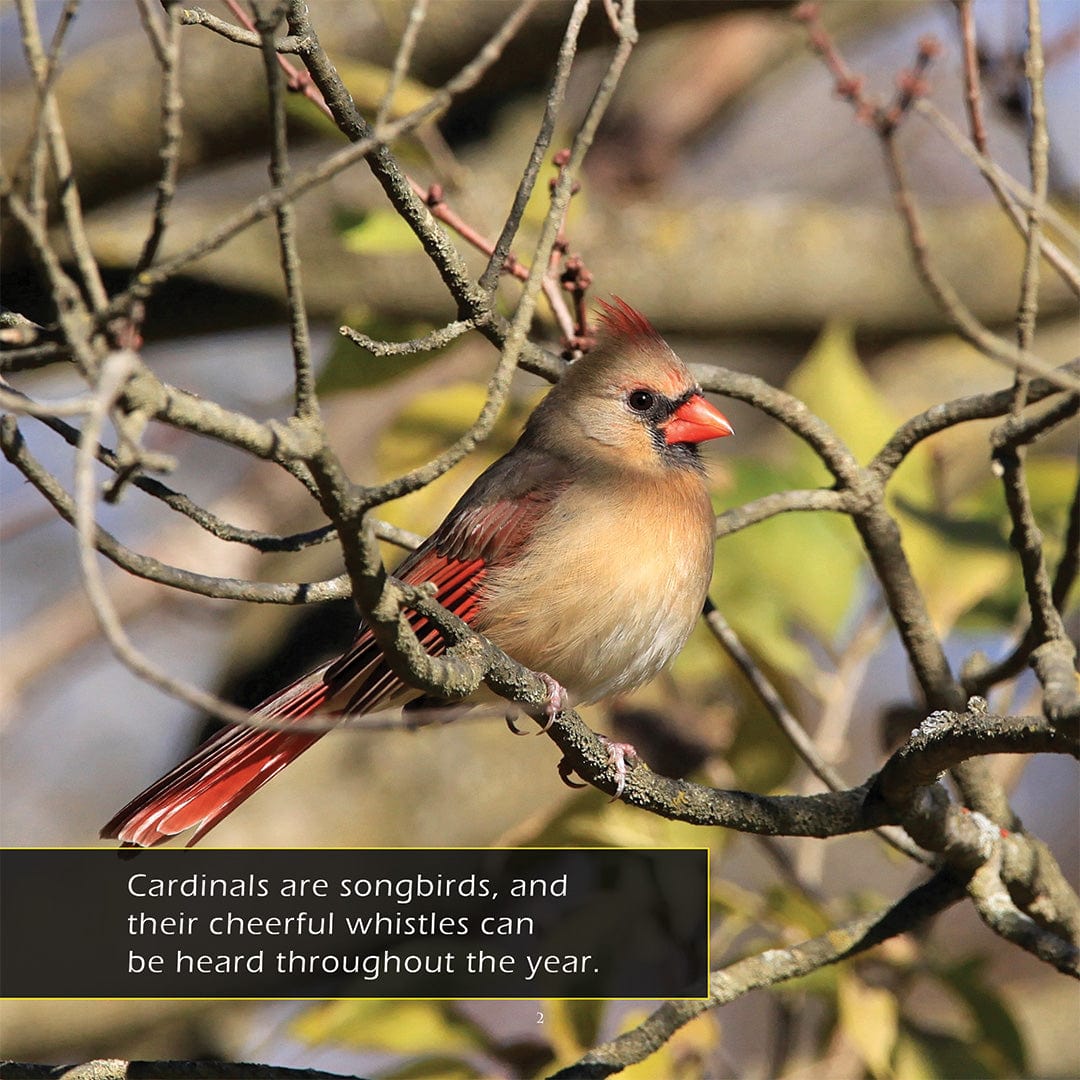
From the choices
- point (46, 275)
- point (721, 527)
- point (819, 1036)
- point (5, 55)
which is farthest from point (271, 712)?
point (5, 55)

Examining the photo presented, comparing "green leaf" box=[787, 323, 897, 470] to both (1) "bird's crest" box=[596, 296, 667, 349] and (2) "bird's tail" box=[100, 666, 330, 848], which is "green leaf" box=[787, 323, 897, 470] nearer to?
(1) "bird's crest" box=[596, 296, 667, 349]

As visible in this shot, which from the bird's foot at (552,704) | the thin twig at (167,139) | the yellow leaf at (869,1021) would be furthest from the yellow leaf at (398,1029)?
the thin twig at (167,139)

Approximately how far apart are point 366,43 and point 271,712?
2210 millimetres

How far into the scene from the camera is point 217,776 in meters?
2.50

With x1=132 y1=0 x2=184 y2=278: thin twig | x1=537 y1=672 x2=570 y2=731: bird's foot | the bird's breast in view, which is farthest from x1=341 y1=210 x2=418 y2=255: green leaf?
x1=132 y1=0 x2=184 y2=278: thin twig

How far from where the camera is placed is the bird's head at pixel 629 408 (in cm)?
297

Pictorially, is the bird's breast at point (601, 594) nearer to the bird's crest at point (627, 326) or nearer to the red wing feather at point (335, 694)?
the red wing feather at point (335, 694)

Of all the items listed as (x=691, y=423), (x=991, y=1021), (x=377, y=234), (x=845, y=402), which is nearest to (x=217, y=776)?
(x=377, y=234)

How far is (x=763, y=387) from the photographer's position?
8.16 ft

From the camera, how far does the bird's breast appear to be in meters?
2.59

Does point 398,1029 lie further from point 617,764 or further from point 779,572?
point 779,572

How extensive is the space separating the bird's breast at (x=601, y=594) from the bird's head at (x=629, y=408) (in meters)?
0.31

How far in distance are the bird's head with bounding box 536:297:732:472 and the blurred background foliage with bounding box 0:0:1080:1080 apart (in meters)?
0.12

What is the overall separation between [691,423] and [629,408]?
5.3 inches
